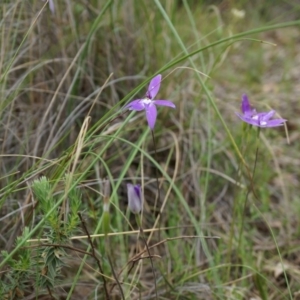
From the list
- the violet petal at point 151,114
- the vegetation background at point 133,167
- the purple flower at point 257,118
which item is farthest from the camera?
the vegetation background at point 133,167

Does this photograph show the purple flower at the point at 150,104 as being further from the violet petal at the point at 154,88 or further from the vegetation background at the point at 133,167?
the vegetation background at the point at 133,167

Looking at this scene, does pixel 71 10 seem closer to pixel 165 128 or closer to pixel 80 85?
pixel 80 85

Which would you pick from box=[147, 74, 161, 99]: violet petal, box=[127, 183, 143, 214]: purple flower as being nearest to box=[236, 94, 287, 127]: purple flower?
box=[147, 74, 161, 99]: violet petal

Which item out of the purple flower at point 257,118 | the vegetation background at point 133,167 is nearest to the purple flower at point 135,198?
the vegetation background at point 133,167

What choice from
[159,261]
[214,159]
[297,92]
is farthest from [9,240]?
[297,92]

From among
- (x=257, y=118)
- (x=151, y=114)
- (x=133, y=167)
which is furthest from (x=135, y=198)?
(x=133, y=167)

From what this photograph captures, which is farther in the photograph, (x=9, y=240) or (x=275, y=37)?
(x=275, y=37)

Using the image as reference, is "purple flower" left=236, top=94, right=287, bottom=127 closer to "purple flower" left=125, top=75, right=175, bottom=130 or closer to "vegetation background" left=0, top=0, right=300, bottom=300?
"vegetation background" left=0, top=0, right=300, bottom=300

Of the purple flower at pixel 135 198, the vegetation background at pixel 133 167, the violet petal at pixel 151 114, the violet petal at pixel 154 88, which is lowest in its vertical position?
the vegetation background at pixel 133 167

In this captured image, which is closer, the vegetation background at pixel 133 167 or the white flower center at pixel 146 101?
the white flower center at pixel 146 101
